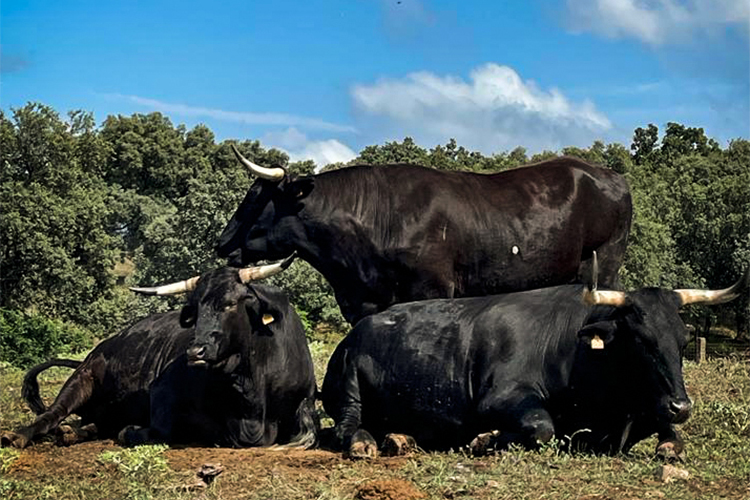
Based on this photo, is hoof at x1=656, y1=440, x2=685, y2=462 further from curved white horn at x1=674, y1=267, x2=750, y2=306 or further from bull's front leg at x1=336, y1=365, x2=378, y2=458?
bull's front leg at x1=336, y1=365, x2=378, y2=458

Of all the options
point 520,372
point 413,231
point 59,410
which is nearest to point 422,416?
point 520,372

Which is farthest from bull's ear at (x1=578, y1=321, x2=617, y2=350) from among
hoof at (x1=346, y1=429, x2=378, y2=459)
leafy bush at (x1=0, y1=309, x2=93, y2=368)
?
leafy bush at (x1=0, y1=309, x2=93, y2=368)

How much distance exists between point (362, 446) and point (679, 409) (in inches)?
97.1

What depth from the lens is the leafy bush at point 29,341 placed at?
25.3 metres

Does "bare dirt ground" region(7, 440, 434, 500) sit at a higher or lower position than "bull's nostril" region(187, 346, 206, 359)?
lower

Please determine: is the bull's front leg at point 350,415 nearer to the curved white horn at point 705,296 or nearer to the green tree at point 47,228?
the curved white horn at point 705,296

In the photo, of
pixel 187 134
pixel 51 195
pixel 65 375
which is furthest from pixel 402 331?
pixel 187 134

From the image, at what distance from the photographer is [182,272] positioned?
123 ft

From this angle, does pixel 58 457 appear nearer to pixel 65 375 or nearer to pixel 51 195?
pixel 65 375

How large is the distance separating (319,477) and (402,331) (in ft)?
7.63

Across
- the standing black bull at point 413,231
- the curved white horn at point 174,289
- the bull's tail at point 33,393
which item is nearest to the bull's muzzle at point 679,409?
the standing black bull at point 413,231

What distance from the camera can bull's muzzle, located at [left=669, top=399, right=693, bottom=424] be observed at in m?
7.69

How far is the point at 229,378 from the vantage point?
9703mm

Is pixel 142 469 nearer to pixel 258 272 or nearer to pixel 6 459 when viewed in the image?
pixel 6 459
